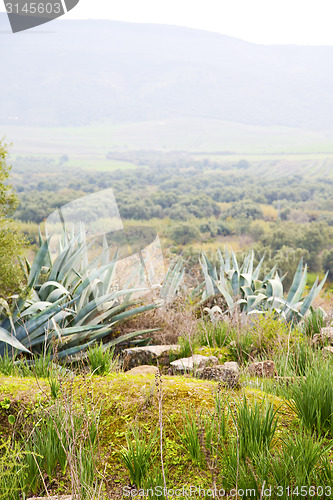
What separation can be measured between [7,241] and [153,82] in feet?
292

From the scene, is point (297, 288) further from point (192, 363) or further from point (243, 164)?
point (243, 164)

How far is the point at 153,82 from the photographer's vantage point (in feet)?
284

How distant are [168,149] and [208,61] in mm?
43637

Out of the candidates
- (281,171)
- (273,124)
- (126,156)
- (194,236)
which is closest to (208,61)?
(273,124)

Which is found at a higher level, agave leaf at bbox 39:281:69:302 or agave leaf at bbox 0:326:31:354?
agave leaf at bbox 39:281:69:302

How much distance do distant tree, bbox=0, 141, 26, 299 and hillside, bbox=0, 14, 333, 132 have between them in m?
69.2

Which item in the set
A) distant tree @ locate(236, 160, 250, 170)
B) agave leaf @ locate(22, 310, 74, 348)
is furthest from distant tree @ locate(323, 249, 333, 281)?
distant tree @ locate(236, 160, 250, 170)

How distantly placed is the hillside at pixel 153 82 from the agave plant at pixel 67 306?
68929 millimetres

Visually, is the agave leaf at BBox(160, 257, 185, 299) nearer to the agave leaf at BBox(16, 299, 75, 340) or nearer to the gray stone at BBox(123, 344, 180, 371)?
the gray stone at BBox(123, 344, 180, 371)

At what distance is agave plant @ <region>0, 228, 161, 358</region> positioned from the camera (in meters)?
3.13

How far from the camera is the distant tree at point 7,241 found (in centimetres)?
310

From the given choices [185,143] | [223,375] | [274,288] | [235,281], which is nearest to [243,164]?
[185,143]

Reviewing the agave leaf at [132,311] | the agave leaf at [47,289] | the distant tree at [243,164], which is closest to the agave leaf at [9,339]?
the agave leaf at [47,289]

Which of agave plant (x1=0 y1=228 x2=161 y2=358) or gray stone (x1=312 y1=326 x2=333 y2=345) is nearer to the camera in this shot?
agave plant (x1=0 y1=228 x2=161 y2=358)
